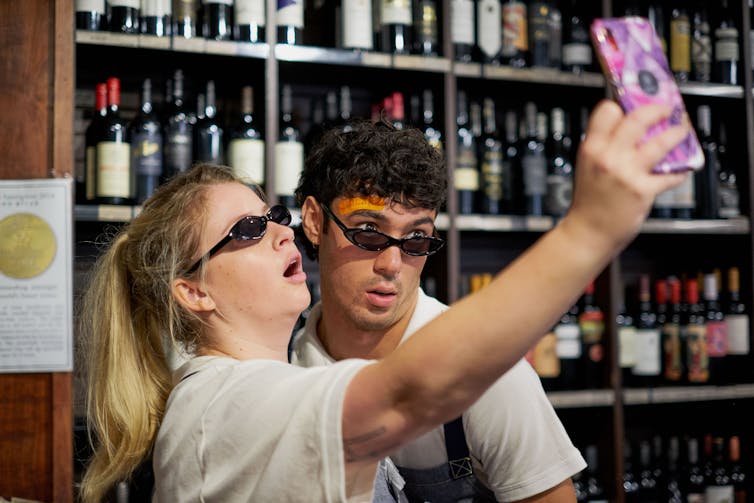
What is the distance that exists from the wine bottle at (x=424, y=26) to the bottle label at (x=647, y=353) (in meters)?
1.22

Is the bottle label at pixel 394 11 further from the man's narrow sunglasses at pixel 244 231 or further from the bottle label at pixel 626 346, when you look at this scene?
the man's narrow sunglasses at pixel 244 231

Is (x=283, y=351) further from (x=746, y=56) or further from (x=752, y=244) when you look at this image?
(x=746, y=56)

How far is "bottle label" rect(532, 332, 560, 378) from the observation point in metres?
2.64

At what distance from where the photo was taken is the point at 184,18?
236 centimetres

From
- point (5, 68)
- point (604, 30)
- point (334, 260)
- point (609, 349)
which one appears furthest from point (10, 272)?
point (609, 349)

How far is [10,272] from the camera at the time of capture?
1851 millimetres

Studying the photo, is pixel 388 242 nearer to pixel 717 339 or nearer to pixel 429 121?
pixel 429 121

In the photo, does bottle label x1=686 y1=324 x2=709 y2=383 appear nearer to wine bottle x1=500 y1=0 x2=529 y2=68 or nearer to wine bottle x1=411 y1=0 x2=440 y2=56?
wine bottle x1=500 y1=0 x2=529 y2=68

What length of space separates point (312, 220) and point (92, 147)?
3.28ft

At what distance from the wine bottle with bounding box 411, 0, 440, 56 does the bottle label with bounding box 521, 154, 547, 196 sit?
49 centimetres

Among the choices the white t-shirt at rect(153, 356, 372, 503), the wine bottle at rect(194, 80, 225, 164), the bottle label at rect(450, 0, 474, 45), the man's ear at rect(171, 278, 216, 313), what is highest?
the bottle label at rect(450, 0, 474, 45)

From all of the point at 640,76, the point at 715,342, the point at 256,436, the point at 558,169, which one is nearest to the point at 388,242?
the point at 256,436

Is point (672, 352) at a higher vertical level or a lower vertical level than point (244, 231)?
lower

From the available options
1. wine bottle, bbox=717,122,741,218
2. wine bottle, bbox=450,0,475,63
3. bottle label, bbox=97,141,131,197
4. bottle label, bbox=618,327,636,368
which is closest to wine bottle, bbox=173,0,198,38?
bottle label, bbox=97,141,131,197
